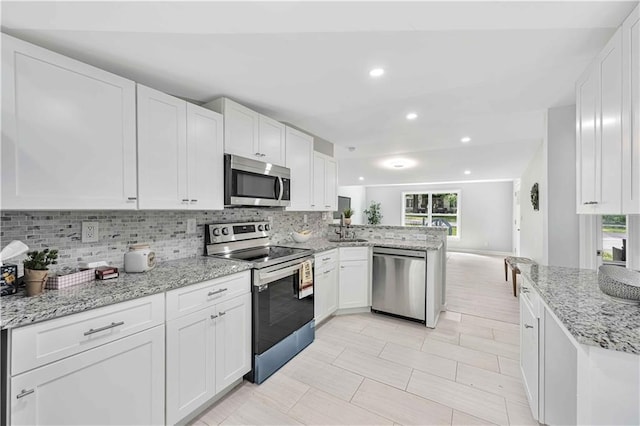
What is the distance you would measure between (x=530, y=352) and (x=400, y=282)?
1508 millimetres

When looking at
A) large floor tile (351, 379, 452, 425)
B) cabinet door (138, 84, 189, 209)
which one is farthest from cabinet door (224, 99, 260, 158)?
large floor tile (351, 379, 452, 425)

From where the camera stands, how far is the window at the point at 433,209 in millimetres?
8502

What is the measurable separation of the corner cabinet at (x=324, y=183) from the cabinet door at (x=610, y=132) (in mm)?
2501

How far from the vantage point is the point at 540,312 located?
4.88 ft

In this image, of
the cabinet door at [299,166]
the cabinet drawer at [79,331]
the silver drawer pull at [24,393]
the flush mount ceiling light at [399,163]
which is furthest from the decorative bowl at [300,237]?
the flush mount ceiling light at [399,163]

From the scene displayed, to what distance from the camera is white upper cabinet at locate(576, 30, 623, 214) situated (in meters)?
1.32

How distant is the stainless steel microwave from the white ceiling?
22.7 inches

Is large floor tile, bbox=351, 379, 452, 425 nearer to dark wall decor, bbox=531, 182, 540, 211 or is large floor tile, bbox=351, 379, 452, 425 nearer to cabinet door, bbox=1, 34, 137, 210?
cabinet door, bbox=1, 34, 137, 210

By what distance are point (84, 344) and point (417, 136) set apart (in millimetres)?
3819

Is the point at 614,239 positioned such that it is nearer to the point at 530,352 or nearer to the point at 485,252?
the point at 530,352

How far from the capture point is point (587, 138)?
64.8 inches

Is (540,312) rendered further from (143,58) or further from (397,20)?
(143,58)

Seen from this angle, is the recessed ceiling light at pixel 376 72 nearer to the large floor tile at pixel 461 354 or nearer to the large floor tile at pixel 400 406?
the large floor tile at pixel 400 406

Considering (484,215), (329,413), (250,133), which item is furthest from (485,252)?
(250,133)
